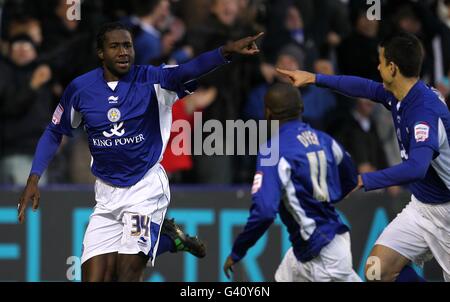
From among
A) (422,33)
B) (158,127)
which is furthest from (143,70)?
(422,33)

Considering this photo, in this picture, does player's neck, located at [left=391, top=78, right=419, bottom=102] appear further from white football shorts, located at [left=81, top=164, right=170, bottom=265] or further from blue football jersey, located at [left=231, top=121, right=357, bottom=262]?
white football shorts, located at [left=81, top=164, right=170, bottom=265]

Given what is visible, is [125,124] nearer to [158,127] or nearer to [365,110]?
[158,127]

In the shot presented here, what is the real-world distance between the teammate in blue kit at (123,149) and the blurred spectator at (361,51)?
4120 mm

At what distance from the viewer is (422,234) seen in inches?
381

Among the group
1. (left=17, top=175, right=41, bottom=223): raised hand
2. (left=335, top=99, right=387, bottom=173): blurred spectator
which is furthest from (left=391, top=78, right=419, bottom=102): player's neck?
(left=335, top=99, right=387, bottom=173): blurred spectator

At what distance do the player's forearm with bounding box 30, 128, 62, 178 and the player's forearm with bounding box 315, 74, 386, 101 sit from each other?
80.8 inches

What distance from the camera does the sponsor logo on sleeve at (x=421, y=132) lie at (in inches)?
349

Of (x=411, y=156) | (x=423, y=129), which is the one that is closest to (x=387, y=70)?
(x=423, y=129)

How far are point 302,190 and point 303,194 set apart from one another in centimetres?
4

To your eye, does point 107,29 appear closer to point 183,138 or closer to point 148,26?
point 183,138

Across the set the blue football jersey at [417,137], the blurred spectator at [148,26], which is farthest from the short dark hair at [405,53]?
the blurred spectator at [148,26]

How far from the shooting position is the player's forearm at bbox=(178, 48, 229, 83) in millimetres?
9211
